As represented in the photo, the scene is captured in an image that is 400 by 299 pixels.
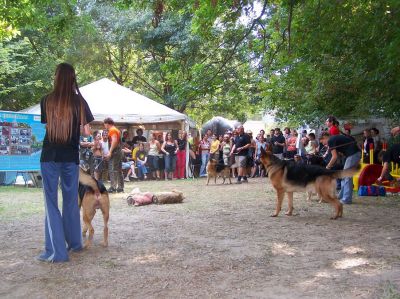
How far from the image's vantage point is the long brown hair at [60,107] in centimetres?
497

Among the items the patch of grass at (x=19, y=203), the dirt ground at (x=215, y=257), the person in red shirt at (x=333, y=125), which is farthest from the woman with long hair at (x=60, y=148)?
the person in red shirt at (x=333, y=125)

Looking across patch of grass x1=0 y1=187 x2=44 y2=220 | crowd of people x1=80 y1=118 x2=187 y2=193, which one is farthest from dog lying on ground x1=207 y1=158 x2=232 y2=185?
patch of grass x1=0 y1=187 x2=44 y2=220

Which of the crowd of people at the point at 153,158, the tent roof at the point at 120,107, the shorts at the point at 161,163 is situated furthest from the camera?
the shorts at the point at 161,163

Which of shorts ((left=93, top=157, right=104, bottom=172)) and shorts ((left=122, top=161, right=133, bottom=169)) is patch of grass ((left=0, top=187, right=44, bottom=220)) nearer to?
shorts ((left=93, top=157, right=104, bottom=172))

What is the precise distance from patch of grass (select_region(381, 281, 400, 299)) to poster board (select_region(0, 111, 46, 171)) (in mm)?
11834

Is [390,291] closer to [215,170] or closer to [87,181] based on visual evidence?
[87,181]

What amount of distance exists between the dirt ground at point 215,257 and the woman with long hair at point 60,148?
32 centimetres

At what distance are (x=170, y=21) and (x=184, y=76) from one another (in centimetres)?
1400

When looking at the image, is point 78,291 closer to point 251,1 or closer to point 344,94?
point 251,1

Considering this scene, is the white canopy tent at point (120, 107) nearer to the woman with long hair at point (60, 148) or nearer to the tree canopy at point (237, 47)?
the tree canopy at point (237, 47)

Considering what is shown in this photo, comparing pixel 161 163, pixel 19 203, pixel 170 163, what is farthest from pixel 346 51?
pixel 161 163

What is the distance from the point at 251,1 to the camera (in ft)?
31.6

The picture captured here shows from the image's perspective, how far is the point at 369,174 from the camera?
12180mm

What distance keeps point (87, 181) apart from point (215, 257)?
1.89m
